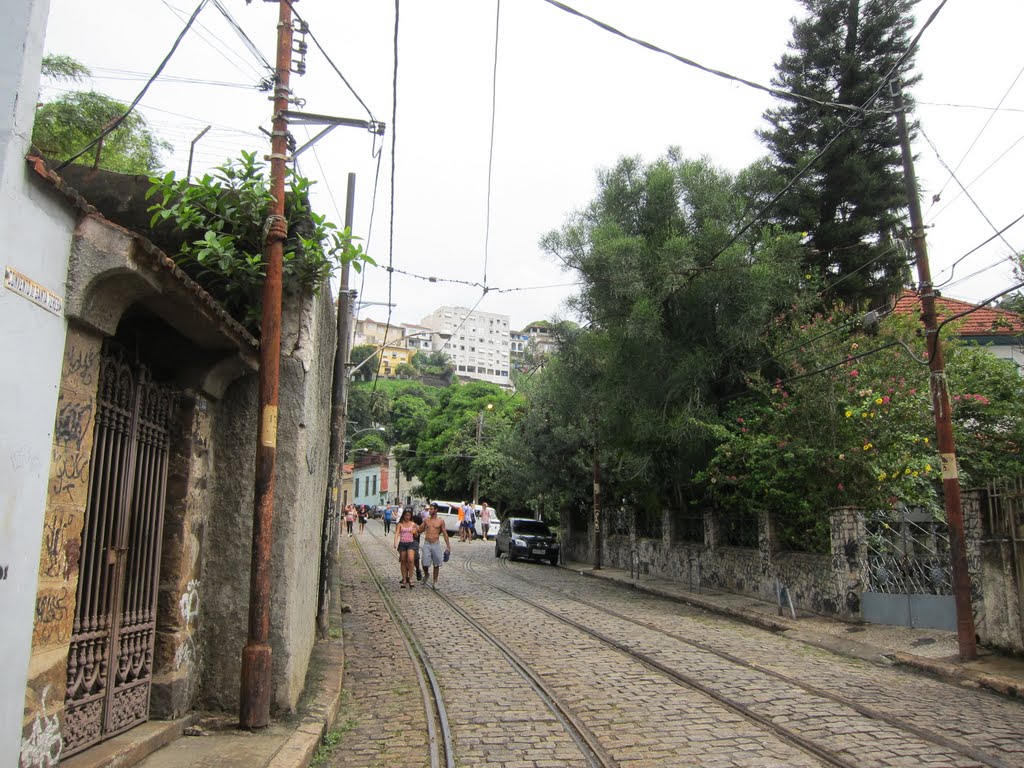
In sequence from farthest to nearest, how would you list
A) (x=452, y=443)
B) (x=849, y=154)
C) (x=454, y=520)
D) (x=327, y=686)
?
1. (x=452, y=443)
2. (x=454, y=520)
3. (x=849, y=154)
4. (x=327, y=686)

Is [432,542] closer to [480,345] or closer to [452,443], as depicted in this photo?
[452,443]

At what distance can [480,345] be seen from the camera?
141500 mm

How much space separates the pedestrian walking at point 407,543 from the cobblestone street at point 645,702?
149 inches

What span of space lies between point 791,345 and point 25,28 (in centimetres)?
1509

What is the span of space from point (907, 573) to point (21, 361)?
42.2 ft

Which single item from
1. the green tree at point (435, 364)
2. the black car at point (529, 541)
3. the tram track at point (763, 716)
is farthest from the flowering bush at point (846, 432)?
the green tree at point (435, 364)

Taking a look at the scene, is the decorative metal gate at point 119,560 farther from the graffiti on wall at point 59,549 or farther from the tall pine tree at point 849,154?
the tall pine tree at point 849,154

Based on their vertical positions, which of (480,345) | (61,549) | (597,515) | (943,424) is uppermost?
(480,345)

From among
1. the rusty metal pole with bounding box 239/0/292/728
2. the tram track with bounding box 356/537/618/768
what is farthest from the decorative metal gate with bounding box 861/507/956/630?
→ the rusty metal pole with bounding box 239/0/292/728

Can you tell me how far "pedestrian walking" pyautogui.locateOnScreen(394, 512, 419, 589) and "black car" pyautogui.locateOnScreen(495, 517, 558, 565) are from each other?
34.2ft

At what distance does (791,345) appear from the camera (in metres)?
16.3

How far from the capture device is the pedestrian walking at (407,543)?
17.1m

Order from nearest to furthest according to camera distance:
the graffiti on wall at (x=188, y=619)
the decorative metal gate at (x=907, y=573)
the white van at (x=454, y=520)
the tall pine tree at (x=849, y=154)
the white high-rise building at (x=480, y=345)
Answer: the graffiti on wall at (x=188, y=619), the decorative metal gate at (x=907, y=573), the tall pine tree at (x=849, y=154), the white van at (x=454, y=520), the white high-rise building at (x=480, y=345)

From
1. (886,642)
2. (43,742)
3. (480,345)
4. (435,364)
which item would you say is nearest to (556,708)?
(43,742)
